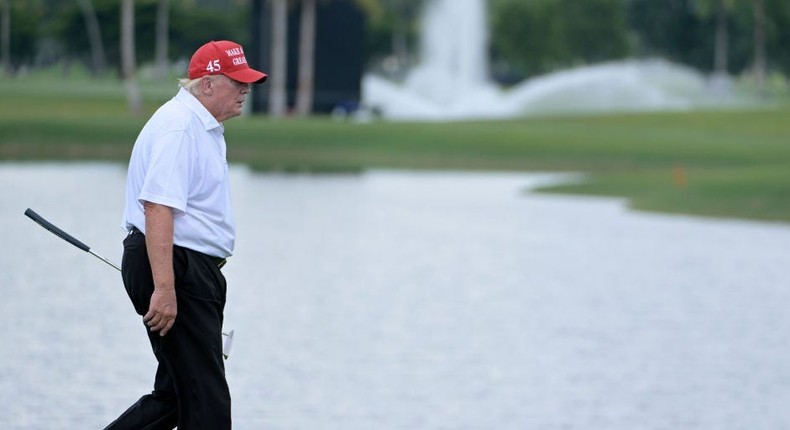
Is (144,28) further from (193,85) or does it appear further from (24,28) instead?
(193,85)

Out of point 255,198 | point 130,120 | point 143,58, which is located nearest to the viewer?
point 255,198

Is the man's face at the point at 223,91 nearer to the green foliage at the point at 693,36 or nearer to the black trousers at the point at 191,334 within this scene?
the black trousers at the point at 191,334

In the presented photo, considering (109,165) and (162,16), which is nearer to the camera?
(109,165)

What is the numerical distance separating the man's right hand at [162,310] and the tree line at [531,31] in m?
113

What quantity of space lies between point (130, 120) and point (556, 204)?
23.5m

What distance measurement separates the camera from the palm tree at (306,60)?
6544 cm

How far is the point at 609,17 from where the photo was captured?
136000 mm

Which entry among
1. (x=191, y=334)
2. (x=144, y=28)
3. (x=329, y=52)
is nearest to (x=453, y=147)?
(x=329, y=52)

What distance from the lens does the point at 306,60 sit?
6612 centimetres

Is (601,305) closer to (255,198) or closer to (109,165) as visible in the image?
(255,198)

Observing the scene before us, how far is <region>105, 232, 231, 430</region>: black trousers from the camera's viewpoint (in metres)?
7.42

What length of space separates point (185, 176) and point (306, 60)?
194 feet

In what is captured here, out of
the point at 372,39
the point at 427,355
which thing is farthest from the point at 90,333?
the point at 372,39

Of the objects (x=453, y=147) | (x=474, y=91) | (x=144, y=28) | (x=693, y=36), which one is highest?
(x=453, y=147)
